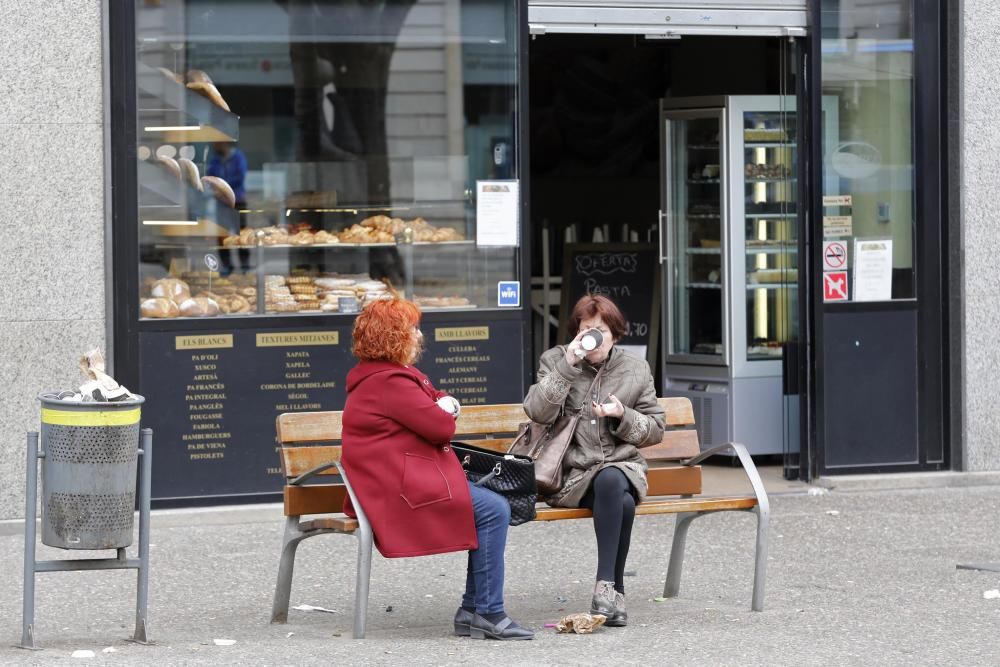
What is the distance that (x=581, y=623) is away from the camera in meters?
5.84

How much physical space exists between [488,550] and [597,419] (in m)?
0.70

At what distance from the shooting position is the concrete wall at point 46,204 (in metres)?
7.89

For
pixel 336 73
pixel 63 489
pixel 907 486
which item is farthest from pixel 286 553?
pixel 907 486

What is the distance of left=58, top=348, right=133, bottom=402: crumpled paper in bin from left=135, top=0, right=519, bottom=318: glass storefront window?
251cm

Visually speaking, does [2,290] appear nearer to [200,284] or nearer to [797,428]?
[200,284]

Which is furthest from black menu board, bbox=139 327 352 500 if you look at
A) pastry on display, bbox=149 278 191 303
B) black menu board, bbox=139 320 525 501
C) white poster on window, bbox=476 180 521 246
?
white poster on window, bbox=476 180 521 246

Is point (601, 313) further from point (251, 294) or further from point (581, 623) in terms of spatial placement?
point (251, 294)

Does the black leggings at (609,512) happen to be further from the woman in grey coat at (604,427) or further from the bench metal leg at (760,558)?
the bench metal leg at (760,558)

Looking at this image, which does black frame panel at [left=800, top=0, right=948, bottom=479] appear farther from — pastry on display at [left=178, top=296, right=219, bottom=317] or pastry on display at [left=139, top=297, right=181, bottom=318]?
pastry on display at [left=139, top=297, right=181, bottom=318]

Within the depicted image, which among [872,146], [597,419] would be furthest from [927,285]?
[597,419]

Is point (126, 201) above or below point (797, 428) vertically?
above

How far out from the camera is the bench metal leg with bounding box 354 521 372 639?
18.4 feet

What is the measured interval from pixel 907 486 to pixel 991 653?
12.3ft

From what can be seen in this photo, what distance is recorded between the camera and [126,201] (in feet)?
26.5
